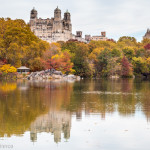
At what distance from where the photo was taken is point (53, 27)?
6329 inches

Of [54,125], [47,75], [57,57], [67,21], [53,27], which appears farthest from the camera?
[67,21]

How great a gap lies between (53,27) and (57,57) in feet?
343

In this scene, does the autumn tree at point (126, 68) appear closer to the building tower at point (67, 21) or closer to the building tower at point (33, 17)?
the building tower at point (67, 21)

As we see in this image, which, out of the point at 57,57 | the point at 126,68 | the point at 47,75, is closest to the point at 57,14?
the point at 126,68

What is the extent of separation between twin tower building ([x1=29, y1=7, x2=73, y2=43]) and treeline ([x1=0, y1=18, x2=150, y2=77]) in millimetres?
83704

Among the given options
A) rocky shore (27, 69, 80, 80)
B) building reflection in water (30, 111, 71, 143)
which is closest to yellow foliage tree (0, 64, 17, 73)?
rocky shore (27, 69, 80, 80)

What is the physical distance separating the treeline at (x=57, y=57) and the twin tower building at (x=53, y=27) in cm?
8370

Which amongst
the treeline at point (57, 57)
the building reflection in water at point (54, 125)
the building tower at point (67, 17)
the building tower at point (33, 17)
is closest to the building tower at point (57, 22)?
the building tower at point (67, 17)

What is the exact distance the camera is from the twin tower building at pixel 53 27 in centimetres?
15800

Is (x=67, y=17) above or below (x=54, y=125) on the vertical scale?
above

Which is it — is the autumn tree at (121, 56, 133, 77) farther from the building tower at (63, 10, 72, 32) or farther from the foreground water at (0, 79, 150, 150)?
the building tower at (63, 10, 72, 32)

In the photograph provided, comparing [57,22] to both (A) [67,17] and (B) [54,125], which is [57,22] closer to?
(A) [67,17]

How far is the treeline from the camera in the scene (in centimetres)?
5625

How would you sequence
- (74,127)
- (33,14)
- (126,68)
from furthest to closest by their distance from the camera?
(33,14) → (126,68) → (74,127)
